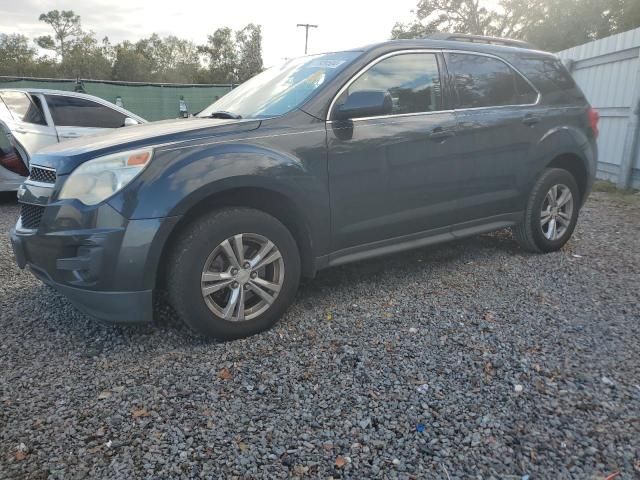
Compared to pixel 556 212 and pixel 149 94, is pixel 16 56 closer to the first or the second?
pixel 149 94

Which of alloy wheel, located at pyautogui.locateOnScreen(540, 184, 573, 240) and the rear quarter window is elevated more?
the rear quarter window

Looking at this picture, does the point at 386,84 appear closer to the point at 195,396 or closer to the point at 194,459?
the point at 195,396

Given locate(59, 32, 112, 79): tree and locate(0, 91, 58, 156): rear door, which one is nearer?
locate(0, 91, 58, 156): rear door

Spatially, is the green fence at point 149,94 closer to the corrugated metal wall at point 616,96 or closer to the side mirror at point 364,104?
the corrugated metal wall at point 616,96

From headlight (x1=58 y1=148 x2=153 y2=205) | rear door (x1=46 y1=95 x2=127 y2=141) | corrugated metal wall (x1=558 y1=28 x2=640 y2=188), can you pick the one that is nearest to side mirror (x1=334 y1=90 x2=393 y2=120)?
headlight (x1=58 y1=148 x2=153 y2=205)

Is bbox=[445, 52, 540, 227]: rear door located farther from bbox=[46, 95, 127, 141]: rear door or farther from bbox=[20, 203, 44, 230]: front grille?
bbox=[46, 95, 127, 141]: rear door

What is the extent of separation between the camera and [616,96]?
320 inches

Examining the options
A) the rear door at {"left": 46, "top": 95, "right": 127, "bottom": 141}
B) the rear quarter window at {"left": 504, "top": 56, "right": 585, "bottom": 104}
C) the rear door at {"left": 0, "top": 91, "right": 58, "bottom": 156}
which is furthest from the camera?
the rear door at {"left": 46, "top": 95, "right": 127, "bottom": 141}

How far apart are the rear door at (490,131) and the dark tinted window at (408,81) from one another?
0.20 metres

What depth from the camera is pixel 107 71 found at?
206ft

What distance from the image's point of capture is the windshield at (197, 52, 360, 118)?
11.1 ft

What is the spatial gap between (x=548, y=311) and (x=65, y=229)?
9.88 feet

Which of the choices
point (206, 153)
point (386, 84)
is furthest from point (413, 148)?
point (206, 153)

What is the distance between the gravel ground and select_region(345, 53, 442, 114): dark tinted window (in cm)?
135
